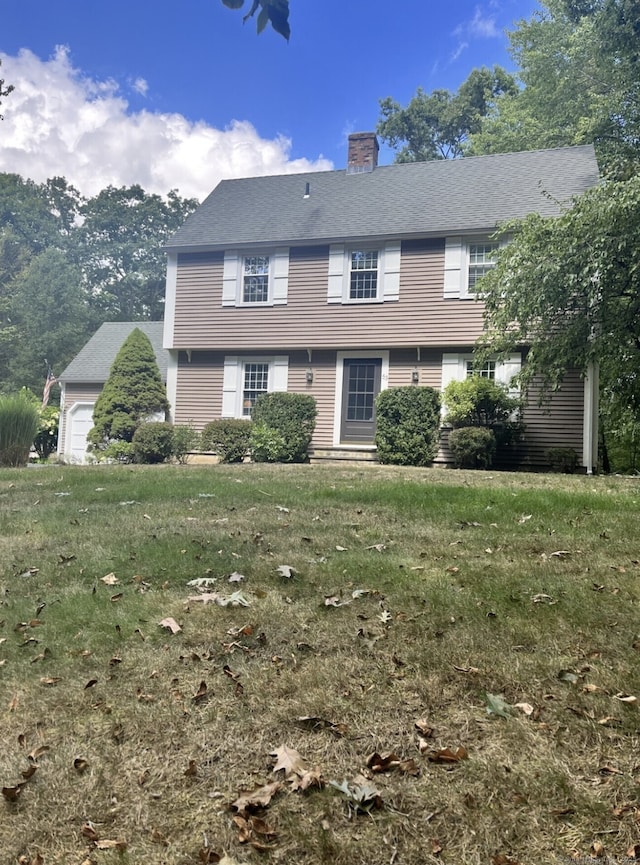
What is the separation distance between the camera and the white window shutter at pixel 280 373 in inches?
586

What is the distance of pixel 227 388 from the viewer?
15273 mm

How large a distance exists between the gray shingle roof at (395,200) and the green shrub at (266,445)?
5.06 metres

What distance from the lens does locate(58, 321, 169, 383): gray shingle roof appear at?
1902 cm

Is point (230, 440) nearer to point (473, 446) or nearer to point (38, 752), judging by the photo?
point (473, 446)

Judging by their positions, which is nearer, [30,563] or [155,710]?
[155,710]

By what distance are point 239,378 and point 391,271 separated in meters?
4.70

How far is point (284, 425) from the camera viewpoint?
13.6 meters

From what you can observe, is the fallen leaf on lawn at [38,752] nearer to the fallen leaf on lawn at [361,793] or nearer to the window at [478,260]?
the fallen leaf on lawn at [361,793]

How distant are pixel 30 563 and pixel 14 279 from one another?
40.4 meters

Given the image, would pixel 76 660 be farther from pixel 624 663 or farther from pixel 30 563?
pixel 624 663

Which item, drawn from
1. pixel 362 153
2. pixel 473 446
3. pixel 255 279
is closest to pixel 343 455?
pixel 473 446

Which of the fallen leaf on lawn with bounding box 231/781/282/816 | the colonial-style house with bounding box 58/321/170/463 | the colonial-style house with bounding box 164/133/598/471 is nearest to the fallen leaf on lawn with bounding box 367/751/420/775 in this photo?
the fallen leaf on lawn with bounding box 231/781/282/816

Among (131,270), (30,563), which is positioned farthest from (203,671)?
(131,270)

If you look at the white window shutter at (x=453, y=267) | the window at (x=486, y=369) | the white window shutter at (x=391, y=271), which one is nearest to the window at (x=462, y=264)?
the white window shutter at (x=453, y=267)
